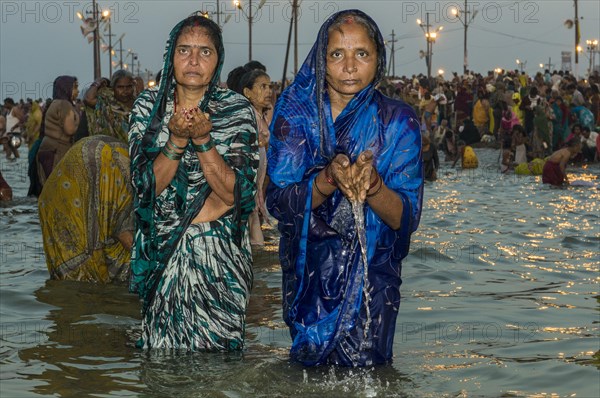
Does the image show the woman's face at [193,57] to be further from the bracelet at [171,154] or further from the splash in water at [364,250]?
the splash in water at [364,250]

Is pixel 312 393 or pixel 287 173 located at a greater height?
pixel 287 173

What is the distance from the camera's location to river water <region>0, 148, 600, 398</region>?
17.3 feet

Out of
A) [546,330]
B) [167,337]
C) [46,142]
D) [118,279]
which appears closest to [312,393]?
[167,337]

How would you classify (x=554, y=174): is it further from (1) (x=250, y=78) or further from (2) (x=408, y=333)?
(2) (x=408, y=333)

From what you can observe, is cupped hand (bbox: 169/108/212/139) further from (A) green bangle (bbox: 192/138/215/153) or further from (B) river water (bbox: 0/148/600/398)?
(B) river water (bbox: 0/148/600/398)

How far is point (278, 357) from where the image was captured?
579 centimetres

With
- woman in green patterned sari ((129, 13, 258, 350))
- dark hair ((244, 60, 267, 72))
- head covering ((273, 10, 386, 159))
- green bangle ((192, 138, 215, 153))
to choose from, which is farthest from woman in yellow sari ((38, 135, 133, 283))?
head covering ((273, 10, 386, 159))

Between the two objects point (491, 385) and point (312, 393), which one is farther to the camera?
point (491, 385)

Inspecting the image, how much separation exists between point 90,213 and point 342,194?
12.0ft

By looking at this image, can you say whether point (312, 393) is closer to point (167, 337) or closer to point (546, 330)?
point (167, 337)

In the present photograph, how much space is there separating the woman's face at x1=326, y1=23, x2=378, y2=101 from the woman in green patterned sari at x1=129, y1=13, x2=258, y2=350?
0.84 meters

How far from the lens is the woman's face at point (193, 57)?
5.20 metres

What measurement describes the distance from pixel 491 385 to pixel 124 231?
10.4 ft

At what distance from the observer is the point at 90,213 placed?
7879mm
